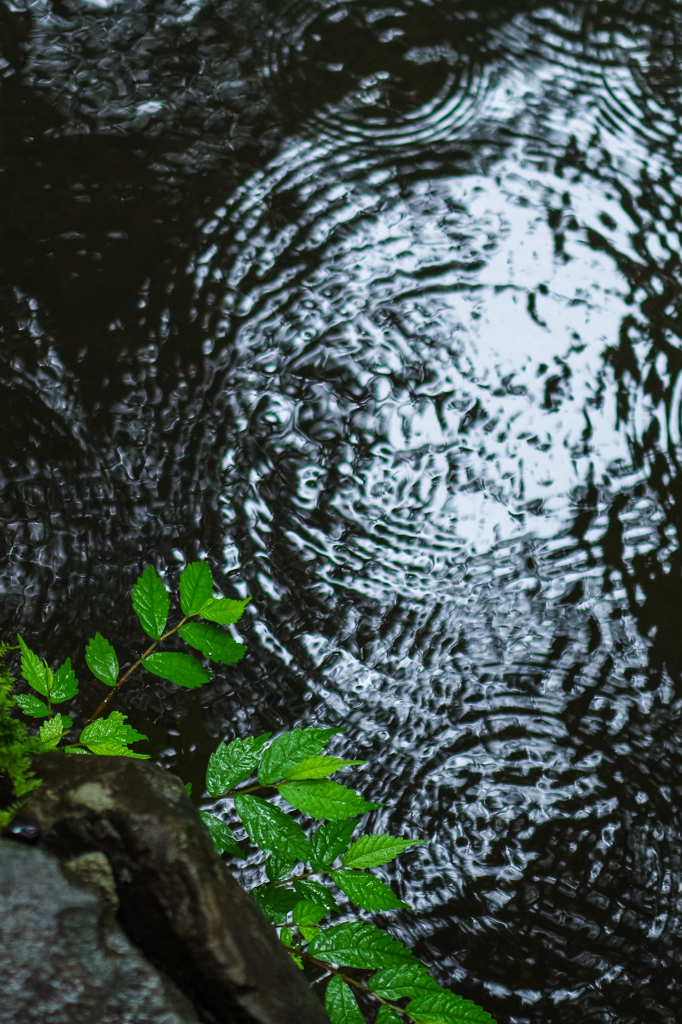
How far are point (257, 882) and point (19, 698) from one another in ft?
1.48

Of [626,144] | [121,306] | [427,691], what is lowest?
[427,691]

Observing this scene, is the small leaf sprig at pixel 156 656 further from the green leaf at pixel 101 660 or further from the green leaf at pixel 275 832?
the green leaf at pixel 275 832

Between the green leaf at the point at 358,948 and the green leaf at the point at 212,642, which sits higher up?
the green leaf at the point at 212,642

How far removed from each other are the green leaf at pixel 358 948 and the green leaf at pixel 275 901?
0.16 ft

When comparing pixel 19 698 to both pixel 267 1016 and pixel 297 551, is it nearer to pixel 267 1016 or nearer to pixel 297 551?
pixel 267 1016

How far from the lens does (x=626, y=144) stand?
2023mm

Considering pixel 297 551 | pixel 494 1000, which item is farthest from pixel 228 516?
pixel 494 1000

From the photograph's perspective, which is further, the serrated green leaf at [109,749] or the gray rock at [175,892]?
the serrated green leaf at [109,749]

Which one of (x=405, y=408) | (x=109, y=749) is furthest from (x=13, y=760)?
(x=405, y=408)

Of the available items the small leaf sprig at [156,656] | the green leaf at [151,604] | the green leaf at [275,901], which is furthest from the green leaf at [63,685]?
the green leaf at [275,901]

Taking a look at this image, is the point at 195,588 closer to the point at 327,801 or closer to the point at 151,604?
the point at 151,604

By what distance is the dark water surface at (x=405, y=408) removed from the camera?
1277 millimetres

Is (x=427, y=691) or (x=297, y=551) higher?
(x=297, y=551)

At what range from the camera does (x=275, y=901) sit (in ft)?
2.94
